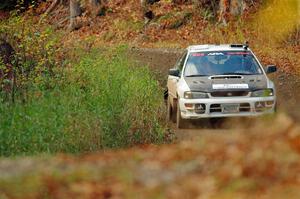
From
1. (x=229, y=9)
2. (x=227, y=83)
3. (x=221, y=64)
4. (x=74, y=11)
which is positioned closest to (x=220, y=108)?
(x=227, y=83)

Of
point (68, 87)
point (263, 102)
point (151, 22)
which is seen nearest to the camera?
point (68, 87)

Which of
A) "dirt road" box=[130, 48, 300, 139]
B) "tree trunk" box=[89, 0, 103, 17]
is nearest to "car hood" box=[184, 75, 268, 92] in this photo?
"dirt road" box=[130, 48, 300, 139]

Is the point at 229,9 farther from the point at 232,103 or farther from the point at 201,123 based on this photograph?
the point at 232,103

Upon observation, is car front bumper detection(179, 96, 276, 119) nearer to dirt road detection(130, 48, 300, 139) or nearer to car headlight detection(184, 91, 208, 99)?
car headlight detection(184, 91, 208, 99)

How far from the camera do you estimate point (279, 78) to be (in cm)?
2320

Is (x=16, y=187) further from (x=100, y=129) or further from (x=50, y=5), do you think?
(x=50, y=5)

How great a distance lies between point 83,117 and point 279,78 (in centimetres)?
1295

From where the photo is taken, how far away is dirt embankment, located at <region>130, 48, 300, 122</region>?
17.8 meters

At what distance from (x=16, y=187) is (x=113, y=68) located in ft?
23.7

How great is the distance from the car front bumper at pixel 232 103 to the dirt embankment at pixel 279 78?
564 mm

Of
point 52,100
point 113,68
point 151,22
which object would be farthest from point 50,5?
point 52,100

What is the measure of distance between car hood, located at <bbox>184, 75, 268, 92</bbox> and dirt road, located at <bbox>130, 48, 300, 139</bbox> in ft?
2.51

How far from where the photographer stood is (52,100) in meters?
11.4

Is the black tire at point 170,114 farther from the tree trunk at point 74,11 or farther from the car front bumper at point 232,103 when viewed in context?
the tree trunk at point 74,11
